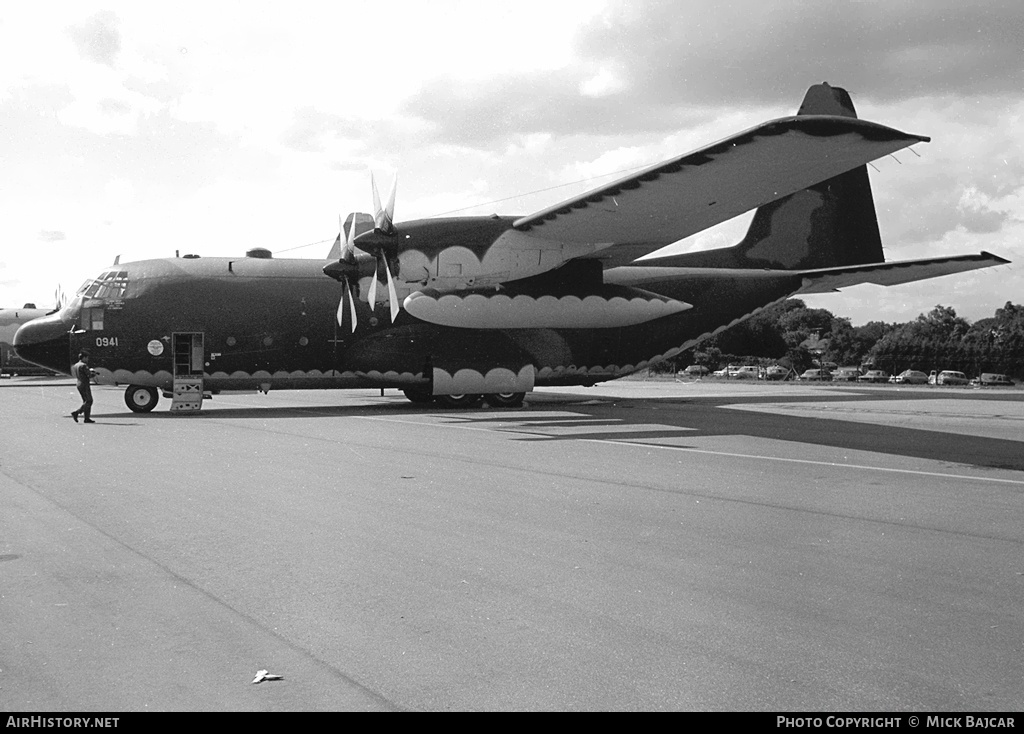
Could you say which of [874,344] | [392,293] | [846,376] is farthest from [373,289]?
[874,344]

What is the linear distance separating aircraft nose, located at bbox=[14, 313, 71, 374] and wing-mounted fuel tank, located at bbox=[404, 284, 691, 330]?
8.54m

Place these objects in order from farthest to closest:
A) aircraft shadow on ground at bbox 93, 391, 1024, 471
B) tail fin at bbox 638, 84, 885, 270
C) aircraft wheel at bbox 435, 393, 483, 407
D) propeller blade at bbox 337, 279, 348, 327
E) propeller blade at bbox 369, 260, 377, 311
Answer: tail fin at bbox 638, 84, 885, 270 < aircraft wheel at bbox 435, 393, 483, 407 < propeller blade at bbox 337, 279, 348, 327 < propeller blade at bbox 369, 260, 377, 311 < aircraft shadow on ground at bbox 93, 391, 1024, 471

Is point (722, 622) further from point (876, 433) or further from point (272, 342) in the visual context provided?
point (272, 342)

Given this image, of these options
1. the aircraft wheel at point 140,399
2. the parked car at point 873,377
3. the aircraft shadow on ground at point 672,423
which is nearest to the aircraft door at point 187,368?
the aircraft shadow on ground at point 672,423

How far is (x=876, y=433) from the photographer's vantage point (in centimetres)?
1688

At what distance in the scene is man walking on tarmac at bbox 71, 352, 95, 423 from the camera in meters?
19.2

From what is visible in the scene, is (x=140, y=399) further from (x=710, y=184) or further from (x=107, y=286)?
(x=710, y=184)

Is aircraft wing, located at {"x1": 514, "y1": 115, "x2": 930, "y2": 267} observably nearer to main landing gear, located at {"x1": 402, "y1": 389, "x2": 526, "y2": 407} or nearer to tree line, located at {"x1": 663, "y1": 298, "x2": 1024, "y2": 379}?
main landing gear, located at {"x1": 402, "y1": 389, "x2": 526, "y2": 407}

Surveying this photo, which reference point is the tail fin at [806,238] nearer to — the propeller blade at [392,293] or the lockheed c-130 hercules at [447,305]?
the lockheed c-130 hercules at [447,305]

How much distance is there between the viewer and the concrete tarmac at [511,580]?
407 centimetres

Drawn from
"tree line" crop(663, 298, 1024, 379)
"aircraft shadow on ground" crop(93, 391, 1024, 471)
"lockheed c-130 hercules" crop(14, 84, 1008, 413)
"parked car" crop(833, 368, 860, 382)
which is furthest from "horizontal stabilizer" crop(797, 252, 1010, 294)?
"parked car" crop(833, 368, 860, 382)

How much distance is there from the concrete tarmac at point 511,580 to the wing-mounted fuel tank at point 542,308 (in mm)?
8136

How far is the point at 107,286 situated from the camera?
71.8 ft

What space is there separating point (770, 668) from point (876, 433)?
13845 millimetres
